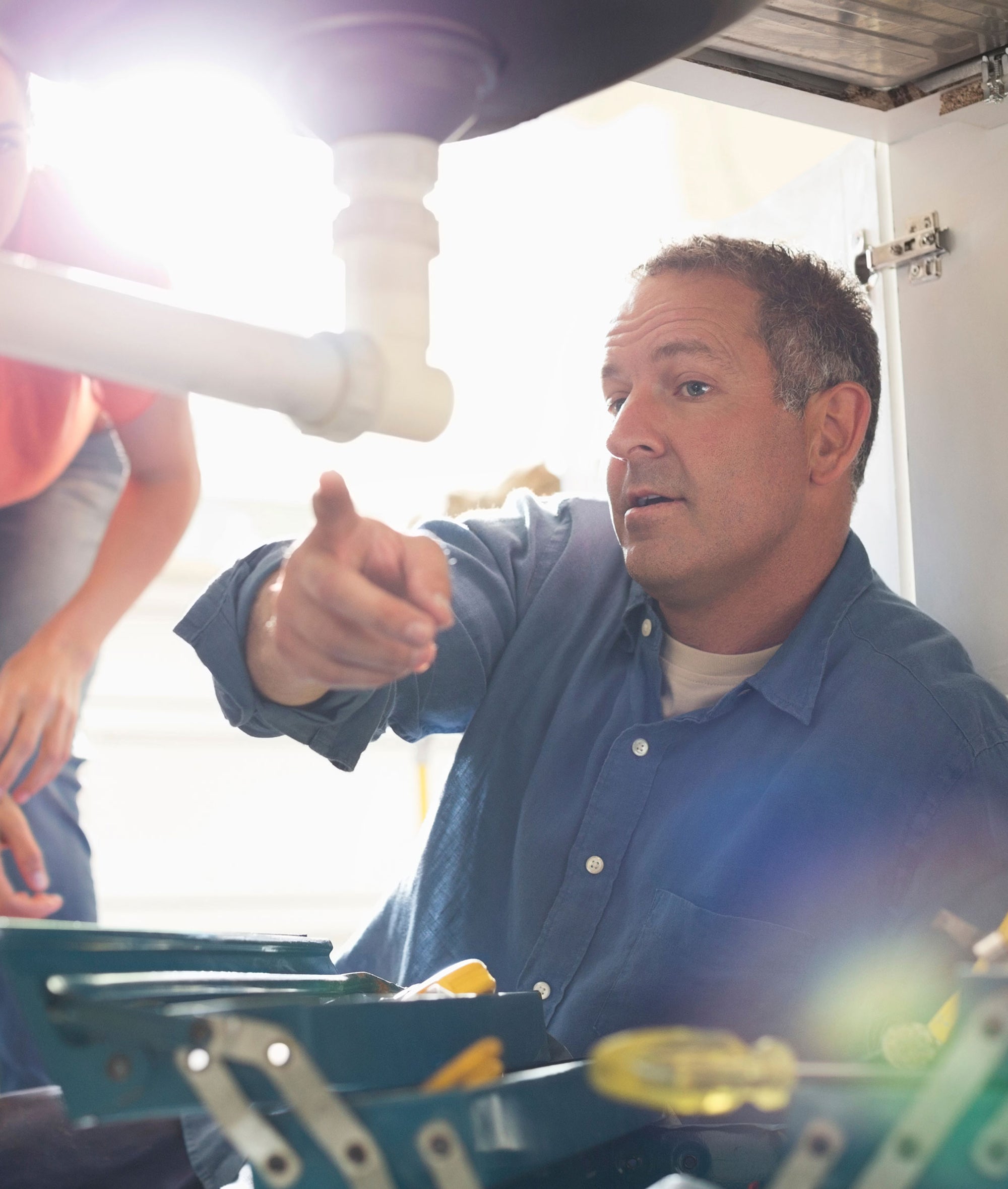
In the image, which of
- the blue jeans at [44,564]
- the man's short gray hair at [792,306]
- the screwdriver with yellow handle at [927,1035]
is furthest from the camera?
the man's short gray hair at [792,306]

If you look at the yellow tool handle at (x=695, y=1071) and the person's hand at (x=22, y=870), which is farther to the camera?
the person's hand at (x=22, y=870)

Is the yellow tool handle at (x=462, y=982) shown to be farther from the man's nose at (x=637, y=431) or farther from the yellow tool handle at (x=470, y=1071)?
the man's nose at (x=637, y=431)

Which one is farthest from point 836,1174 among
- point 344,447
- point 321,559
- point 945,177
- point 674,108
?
point 674,108

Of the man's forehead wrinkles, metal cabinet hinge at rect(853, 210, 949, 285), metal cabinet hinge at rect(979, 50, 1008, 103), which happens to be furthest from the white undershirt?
metal cabinet hinge at rect(979, 50, 1008, 103)

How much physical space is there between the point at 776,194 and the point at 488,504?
708 millimetres

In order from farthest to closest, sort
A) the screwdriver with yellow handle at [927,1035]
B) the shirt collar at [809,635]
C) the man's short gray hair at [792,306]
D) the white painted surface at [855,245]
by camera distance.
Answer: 1. the white painted surface at [855,245]
2. the man's short gray hair at [792,306]
3. the shirt collar at [809,635]
4. the screwdriver with yellow handle at [927,1035]

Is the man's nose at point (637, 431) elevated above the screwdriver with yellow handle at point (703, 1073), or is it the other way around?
the man's nose at point (637, 431)

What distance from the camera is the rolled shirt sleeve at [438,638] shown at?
96cm

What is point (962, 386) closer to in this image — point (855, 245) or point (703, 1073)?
point (855, 245)

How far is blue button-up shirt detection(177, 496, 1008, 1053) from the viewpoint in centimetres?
97

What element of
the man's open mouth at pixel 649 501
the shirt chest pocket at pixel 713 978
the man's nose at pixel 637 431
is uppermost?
the man's nose at pixel 637 431

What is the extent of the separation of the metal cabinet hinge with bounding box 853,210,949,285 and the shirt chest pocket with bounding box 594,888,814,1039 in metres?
0.68

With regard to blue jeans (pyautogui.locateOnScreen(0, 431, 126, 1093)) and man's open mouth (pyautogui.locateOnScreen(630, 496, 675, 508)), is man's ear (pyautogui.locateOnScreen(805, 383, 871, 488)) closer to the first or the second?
man's open mouth (pyautogui.locateOnScreen(630, 496, 675, 508))

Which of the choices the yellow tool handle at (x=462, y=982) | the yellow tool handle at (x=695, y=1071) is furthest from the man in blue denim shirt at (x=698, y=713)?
the yellow tool handle at (x=695, y=1071)
